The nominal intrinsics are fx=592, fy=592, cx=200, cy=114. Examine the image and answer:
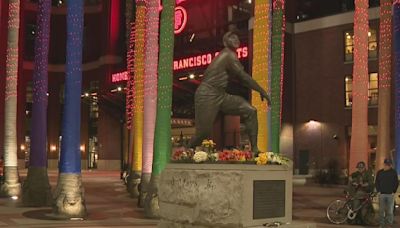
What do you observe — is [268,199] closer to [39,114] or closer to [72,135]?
[72,135]

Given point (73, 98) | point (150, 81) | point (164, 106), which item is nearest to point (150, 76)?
point (150, 81)

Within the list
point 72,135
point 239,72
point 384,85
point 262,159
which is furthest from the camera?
point 384,85

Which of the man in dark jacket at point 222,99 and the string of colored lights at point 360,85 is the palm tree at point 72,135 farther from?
the string of colored lights at point 360,85

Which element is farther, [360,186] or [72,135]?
[72,135]

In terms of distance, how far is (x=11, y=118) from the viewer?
76.5 ft

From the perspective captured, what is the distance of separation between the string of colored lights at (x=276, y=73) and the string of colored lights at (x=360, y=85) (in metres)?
2.78

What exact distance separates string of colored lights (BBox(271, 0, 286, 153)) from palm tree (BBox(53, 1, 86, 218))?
6.99 meters

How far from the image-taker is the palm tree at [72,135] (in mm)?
16781

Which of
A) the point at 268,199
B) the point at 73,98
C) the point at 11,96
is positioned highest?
the point at 11,96

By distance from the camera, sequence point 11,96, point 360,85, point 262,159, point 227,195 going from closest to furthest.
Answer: point 227,195, point 262,159, point 360,85, point 11,96

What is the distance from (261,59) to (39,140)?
8345mm

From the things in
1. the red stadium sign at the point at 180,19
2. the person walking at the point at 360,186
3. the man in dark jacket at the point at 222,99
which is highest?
the red stadium sign at the point at 180,19

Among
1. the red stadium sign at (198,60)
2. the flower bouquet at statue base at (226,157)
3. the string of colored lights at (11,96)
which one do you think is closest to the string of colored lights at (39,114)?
the string of colored lights at (11,96)

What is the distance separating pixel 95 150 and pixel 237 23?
2684 centimetres
